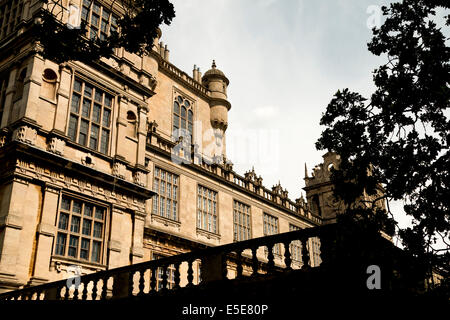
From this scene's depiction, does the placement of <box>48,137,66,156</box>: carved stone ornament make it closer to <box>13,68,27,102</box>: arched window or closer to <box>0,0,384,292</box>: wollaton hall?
<box>0,0,384,292</box>: wollaton hall

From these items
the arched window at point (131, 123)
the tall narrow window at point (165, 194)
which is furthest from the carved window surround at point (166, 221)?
the arched window at point (131, 123)

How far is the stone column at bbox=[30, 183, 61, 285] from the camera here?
50.4 ft

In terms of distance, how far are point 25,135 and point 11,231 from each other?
376 centimetres

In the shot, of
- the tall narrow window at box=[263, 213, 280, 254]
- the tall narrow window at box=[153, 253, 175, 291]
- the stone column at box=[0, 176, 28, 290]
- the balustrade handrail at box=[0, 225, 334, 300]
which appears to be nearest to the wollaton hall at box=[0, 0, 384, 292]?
the stone column at box=[0, 176, 28, 290]

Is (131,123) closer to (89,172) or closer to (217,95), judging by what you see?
(89,172)

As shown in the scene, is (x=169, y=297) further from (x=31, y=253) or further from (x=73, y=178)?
(x=73, y=178)

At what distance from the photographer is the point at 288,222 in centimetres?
3334

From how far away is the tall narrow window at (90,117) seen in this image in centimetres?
1897

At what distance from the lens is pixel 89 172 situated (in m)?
18.1

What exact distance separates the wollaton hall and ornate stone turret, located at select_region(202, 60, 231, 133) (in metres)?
5.59

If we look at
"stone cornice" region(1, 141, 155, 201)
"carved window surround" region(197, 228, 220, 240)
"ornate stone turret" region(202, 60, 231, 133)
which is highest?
"ornate stone turret" region(202, 60, 231, 133)
